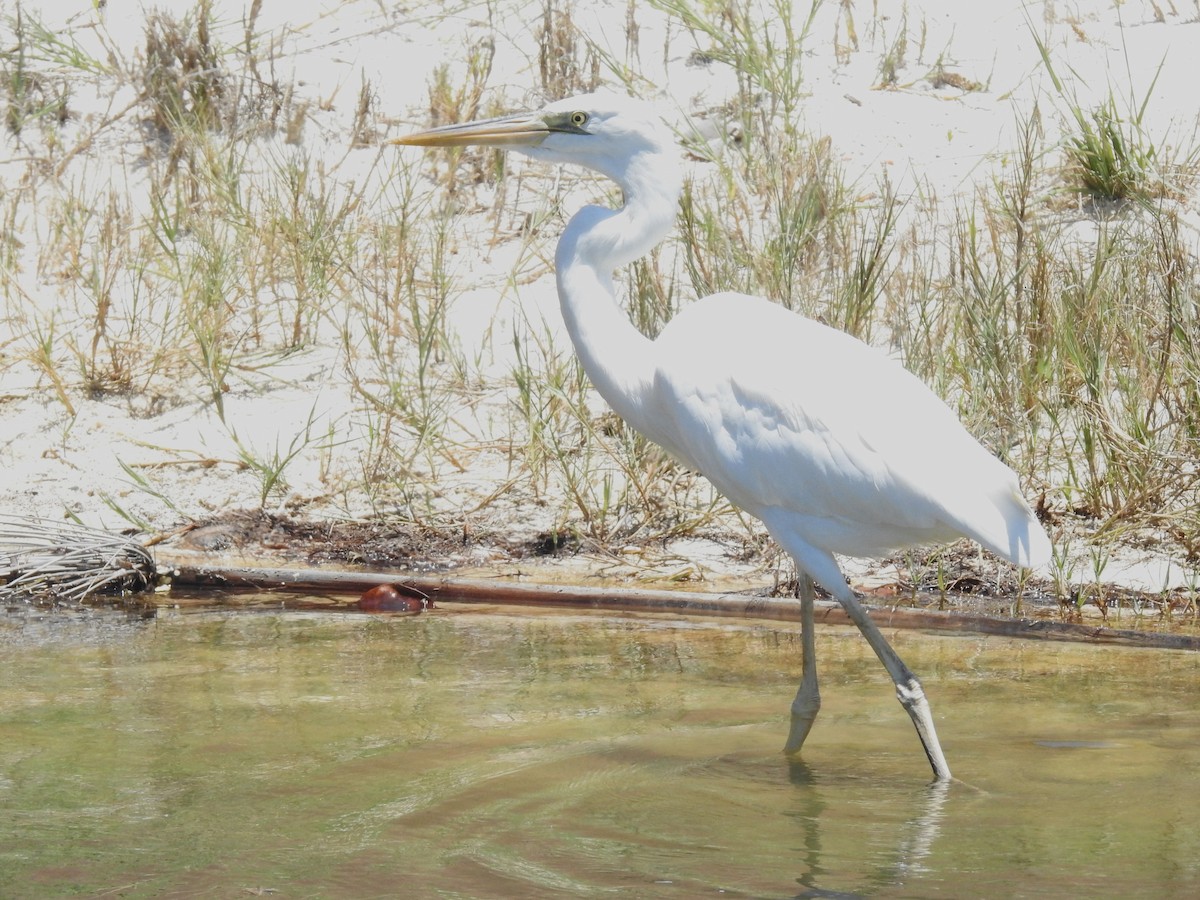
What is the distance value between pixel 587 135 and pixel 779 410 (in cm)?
81

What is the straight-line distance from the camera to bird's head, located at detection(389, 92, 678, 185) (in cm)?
366

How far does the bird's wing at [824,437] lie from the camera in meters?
3.38

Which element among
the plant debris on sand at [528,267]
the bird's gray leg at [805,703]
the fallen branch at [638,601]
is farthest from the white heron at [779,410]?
the fallen branch at [638,601]

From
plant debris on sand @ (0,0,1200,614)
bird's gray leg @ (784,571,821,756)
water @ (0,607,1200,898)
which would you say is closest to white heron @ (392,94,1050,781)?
bird's gray leg @ (784,571,821,756)

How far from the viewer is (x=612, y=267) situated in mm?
3654

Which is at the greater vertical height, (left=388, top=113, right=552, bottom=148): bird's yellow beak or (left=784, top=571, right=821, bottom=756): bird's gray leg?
(left=388, top=113, right=552, bottom=148): bird's yellow beak

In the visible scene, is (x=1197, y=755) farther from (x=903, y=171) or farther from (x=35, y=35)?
(x=35, y=35)

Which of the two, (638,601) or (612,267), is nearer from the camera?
(612,267)

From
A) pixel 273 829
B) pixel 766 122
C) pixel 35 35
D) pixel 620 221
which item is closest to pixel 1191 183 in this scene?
pixel 766 122

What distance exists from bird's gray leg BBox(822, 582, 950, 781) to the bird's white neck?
0.69m

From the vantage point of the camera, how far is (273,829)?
283 cm

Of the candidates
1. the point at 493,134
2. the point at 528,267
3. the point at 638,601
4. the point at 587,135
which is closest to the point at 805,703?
the point at 638,601

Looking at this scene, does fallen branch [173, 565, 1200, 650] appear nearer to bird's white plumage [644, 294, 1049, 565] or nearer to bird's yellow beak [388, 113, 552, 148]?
bird's white plumage [644, 294, 1049, 565]

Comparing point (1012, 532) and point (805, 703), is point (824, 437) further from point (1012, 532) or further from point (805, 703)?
point (805, 703)
